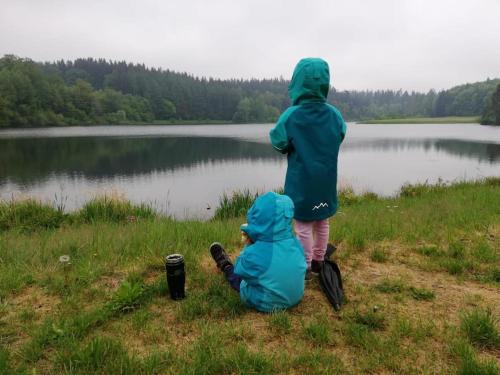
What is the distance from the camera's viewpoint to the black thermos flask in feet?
9.03

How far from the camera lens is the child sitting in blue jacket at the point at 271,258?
2.54m

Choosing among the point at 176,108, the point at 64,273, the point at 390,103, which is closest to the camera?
the point at 64,273

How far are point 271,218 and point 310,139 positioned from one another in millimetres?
807

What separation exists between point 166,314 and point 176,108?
4050 inches

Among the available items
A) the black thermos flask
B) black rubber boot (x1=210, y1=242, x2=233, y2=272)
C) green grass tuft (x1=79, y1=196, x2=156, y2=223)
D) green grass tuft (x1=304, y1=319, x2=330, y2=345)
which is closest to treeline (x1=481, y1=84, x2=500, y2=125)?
green grass tuft (x1=79, y1=196, x2=156, y2=223)

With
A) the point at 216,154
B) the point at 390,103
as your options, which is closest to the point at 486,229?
the point at 216,154

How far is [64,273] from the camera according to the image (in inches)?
130

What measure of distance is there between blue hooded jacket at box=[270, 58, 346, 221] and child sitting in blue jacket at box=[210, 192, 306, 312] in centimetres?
41

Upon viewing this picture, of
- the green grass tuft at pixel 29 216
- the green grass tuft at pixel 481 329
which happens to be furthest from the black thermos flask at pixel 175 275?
the green grass tuft at pixel 29 216

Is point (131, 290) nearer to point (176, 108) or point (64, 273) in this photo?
point (64, 273)

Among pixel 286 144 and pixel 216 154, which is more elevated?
pixel 286 144

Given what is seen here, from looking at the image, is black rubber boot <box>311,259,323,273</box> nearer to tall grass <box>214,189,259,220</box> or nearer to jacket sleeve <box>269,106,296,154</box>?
jacket sleeve <box>269,106,296,154</box>

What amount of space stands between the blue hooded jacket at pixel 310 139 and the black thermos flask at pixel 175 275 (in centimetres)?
110

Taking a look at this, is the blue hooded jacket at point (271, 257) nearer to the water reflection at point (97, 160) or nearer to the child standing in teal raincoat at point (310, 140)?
the child standing in teal raincoat at point (310, 140)
